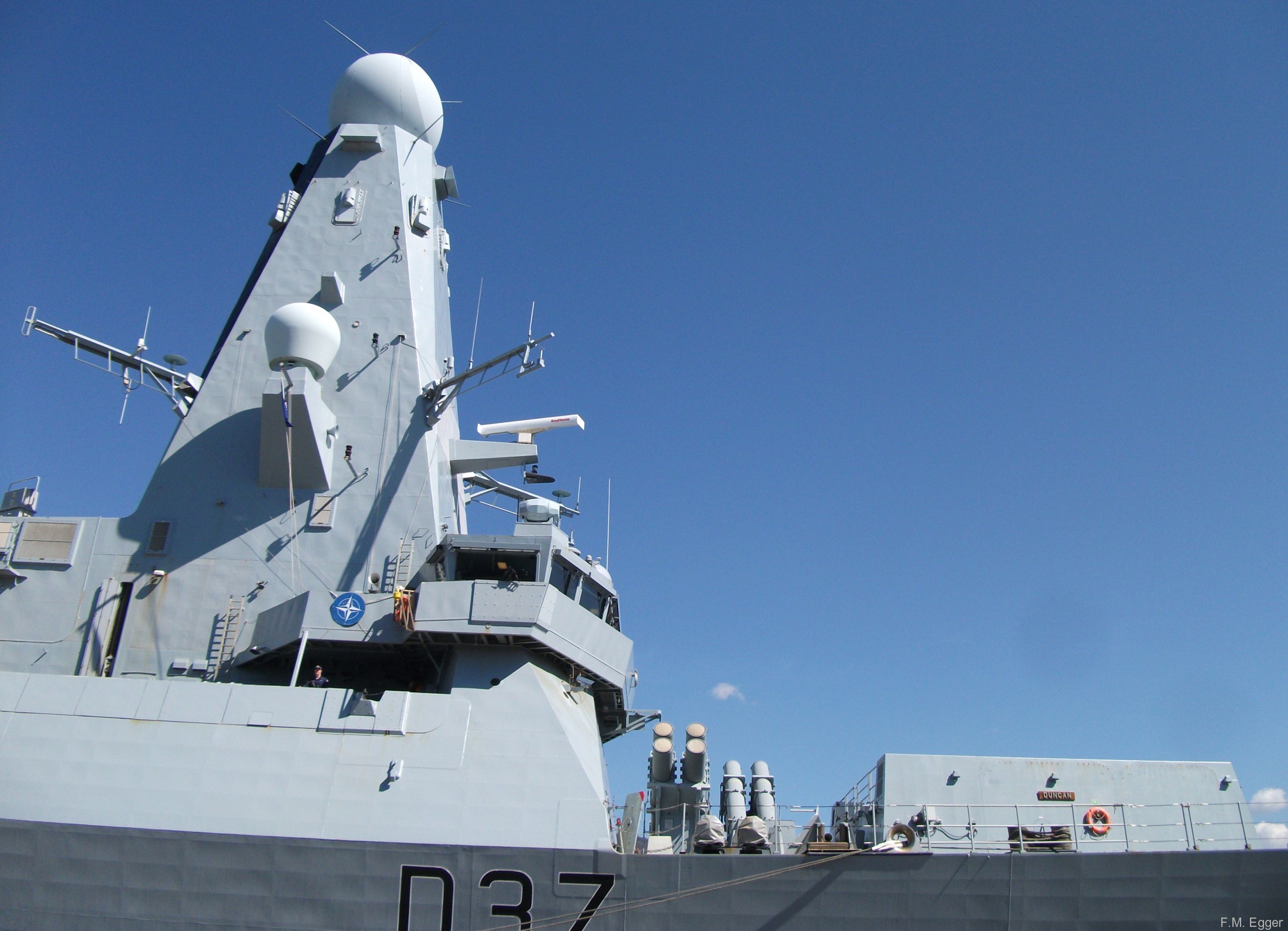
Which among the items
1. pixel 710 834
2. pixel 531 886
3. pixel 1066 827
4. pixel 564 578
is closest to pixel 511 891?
pixel 531 886

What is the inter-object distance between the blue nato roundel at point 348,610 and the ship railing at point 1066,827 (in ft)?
27.4

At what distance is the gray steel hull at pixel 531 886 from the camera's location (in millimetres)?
11539

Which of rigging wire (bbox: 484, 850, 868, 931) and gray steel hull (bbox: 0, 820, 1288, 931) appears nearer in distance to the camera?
gray steel hull (bbox: 0, 820, 1288, 931)

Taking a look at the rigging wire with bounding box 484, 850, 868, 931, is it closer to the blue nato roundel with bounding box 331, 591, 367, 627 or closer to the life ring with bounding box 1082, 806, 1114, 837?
the life ring with bounding box 1082, 806, 1114, 837

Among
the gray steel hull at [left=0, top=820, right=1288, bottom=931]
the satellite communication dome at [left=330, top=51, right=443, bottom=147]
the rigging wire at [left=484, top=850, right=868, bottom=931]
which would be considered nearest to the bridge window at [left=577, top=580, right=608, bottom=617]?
the gray steel hull at [left=0, top=820, right=1288, bottom=931]

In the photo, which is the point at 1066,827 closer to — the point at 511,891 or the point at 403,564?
the point at 511,891

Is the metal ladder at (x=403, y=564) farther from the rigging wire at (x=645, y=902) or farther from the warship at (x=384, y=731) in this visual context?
the rigging wire at (x=645, y=902)

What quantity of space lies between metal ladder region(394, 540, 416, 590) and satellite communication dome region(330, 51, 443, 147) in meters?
9.51

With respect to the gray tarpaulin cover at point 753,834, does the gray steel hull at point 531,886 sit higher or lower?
lower

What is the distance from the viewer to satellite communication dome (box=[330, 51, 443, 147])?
2020 centimetres

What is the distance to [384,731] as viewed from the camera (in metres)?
13.6

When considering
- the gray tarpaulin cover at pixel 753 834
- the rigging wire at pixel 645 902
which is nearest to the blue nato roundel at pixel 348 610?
the rigging wire at pixel 645 902

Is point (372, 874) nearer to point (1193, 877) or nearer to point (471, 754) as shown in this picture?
point (471, 754)

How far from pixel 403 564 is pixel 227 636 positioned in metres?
3.02
